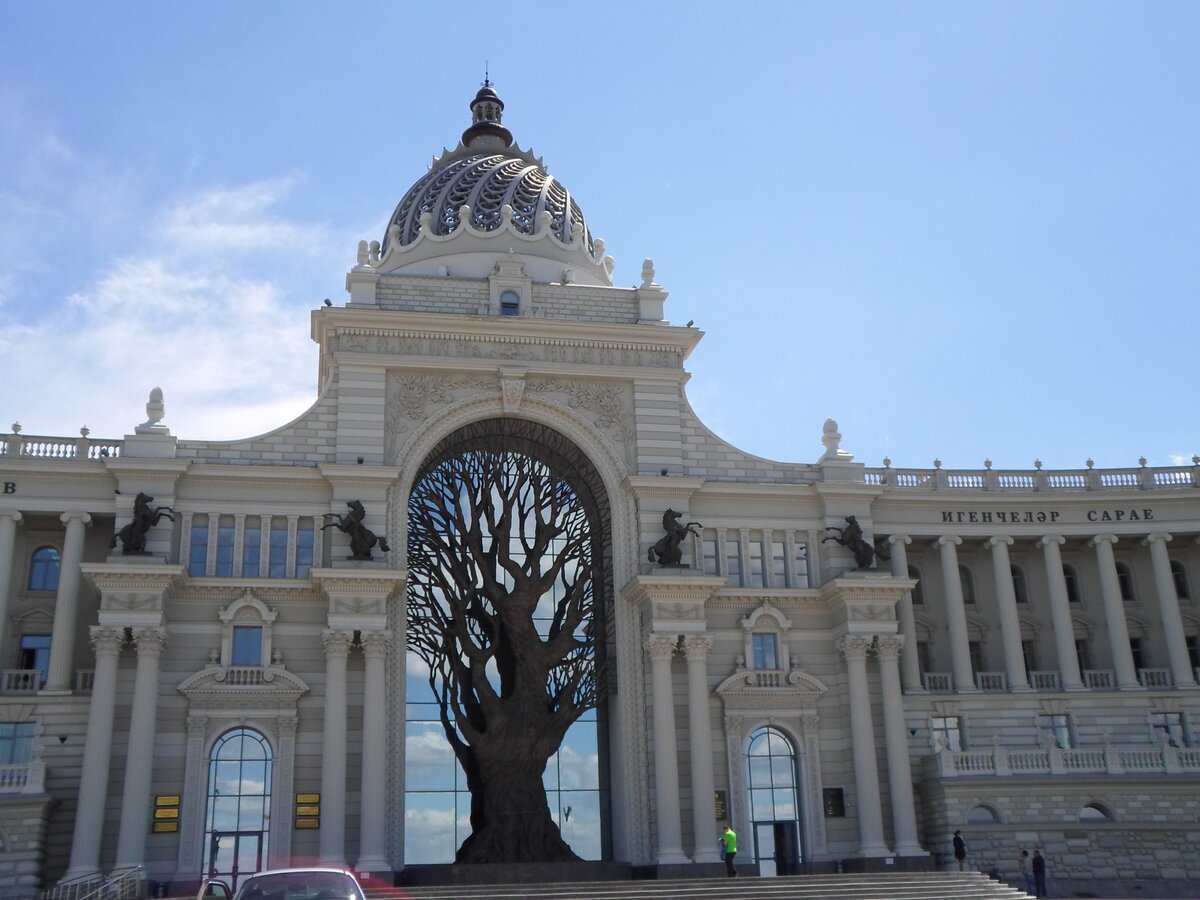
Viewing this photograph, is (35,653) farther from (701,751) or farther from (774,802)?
(774,802)

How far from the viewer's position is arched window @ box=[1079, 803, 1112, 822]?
136 feet

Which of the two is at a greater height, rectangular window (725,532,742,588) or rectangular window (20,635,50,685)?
rectangular window (725,532,742,588)

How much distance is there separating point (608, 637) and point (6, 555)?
19.4 m

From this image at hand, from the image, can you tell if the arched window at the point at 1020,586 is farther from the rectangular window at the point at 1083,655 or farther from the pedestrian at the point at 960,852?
the pedestrian at the point at 960,852

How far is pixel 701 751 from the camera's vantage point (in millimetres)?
Answer: 39875

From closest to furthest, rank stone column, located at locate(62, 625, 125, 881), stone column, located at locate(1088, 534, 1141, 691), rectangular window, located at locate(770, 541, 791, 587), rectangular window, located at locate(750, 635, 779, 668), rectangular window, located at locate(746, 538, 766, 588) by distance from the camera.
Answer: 1. stone column, located at locate(62, 625, 125, 881)
2. rectangular window, located at locate(750, 635, 779, 668)
3. rectangular window, located at locate(746, 538, 766, 588)
4. rectangular window, located at locate(770, 541, 791, 587)
5. stone column, located at locate(1088, 534, 1141, 691)

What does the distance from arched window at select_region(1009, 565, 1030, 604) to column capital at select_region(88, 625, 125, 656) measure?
32319 millimetres

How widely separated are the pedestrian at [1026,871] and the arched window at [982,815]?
4.86ft

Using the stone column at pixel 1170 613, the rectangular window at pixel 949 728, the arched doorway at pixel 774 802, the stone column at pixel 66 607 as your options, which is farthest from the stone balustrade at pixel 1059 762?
the stone column at pixel 66 607

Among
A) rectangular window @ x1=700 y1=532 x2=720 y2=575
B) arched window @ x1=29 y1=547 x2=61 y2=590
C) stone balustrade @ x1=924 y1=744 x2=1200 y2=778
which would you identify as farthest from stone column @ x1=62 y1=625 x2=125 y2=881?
stone balustrade @ x1=924 y1=744 x2=1200 y2=778

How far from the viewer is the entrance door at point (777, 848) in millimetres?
40531

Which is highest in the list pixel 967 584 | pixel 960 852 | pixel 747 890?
pixel 967 584

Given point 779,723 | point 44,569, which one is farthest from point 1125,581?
point 44,569

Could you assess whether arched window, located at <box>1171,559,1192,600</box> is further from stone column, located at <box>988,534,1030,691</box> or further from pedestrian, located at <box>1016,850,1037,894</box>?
pedestrian, located at <box>1016,850,1037,894</box>
